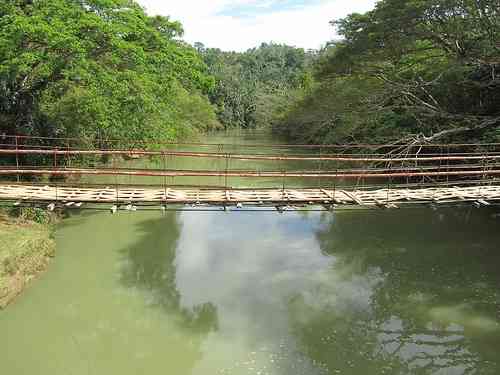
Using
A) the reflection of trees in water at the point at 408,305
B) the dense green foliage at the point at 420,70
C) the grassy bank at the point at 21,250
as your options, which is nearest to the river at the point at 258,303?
the reflection of trees in water at the point at 408,305

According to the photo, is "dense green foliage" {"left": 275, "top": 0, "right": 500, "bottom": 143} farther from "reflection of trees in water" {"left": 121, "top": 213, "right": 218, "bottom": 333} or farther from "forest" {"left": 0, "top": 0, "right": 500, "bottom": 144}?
"reflection of trees in water" {"left": 121, "top": 213, "right": 218, "bottom": 333}

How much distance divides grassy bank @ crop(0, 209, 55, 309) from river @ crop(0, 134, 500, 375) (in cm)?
21

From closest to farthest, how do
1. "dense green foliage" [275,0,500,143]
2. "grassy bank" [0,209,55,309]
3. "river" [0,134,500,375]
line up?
"river" [0,134,500,375], "grassy bank" [0,209,55,309], "dense green foliage" [275,0,500,143]

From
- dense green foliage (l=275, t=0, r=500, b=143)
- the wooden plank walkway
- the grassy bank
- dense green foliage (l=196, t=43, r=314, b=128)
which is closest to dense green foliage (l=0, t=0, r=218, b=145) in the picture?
the grassy bank

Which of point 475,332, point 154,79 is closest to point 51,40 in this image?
point 154,79

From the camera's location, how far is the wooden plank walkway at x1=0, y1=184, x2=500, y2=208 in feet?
19.9

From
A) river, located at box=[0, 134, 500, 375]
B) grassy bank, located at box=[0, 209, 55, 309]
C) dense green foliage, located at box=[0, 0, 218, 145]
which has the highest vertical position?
dense green foliage, located at box=[0, 0, 218, 145]

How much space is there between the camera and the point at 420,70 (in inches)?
548

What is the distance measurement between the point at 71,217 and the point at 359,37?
963cm

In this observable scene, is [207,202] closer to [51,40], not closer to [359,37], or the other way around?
[51,40]

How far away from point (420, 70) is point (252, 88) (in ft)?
152

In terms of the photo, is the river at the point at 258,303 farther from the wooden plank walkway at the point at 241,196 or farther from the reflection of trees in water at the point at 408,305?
the wooden plank walkway at the point at 241,196

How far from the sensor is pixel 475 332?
6.02 meters

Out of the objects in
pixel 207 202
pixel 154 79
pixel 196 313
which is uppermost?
pixel 154 79
